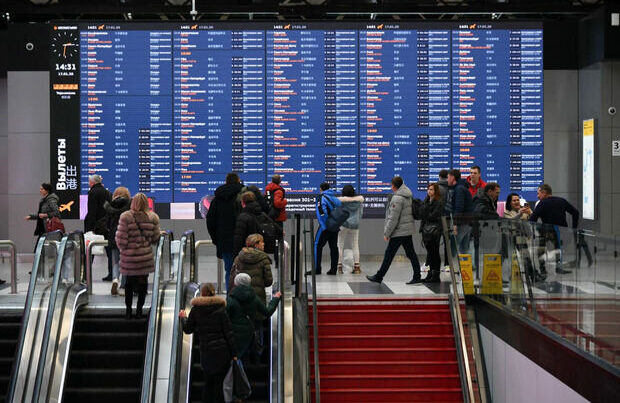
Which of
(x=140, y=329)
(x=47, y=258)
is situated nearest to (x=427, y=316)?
(x=140, y=329)

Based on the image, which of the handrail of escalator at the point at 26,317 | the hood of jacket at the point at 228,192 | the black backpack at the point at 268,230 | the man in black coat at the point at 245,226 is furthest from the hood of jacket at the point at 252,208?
the handrail of escalator at the point at 26,317

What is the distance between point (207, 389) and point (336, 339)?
8.73 feet

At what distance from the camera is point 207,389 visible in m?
9.34

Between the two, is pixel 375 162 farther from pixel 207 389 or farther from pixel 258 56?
pixel 207 389

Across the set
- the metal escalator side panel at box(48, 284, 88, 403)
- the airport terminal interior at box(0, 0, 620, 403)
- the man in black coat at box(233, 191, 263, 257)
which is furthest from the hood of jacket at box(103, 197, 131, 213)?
the airport terminal interior at box(0, 0, 620, 403)

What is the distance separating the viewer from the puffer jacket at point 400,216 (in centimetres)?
1295

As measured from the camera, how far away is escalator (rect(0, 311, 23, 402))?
10508 millimetres

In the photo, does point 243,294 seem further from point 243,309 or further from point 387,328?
point 387,328

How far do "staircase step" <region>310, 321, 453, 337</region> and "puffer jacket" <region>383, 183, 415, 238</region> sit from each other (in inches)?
63.8

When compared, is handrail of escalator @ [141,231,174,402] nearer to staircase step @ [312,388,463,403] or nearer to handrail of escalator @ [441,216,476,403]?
staircase step @ [312,388,463,403]

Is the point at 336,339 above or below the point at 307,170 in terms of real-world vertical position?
below

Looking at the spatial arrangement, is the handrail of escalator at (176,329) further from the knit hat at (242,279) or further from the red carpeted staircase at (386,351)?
the red carpeted staircase at (386,351)

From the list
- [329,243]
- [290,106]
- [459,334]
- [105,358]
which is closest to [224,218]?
[105,358]

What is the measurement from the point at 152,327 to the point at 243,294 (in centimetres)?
139
